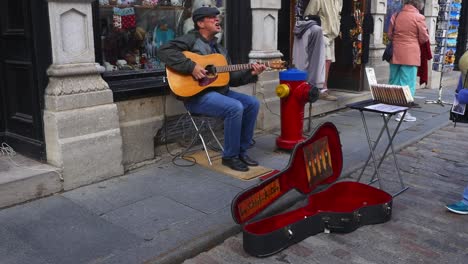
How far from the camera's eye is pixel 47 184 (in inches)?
154

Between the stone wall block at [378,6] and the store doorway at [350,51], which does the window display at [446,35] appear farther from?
the store doorway at [350,51]

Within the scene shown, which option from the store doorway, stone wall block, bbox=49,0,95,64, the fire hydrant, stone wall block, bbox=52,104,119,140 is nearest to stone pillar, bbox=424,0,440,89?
the store doorway

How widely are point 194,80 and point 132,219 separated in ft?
4.91

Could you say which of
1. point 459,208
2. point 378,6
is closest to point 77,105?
point 459,208

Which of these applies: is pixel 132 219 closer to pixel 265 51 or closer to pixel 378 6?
pixel 265 51

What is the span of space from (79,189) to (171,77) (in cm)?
129

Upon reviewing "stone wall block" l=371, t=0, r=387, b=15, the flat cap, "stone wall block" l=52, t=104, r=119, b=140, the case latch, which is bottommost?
the case latch

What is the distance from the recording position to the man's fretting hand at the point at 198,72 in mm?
4324

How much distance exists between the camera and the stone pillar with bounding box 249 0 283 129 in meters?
5.86

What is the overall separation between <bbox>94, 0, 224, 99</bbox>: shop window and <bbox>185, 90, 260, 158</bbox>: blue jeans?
583mm

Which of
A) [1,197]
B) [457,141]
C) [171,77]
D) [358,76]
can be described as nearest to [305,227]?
[171,77]

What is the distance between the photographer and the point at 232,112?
443cm

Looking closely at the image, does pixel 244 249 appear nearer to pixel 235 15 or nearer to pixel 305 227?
pixel 305 227

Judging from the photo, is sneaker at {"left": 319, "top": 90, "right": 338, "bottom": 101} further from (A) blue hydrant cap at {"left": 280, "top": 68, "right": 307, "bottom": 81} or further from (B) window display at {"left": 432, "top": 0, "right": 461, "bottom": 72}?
(B) window display at {"left": 432, "top": 0, "right": 461, "bottom": 72}
